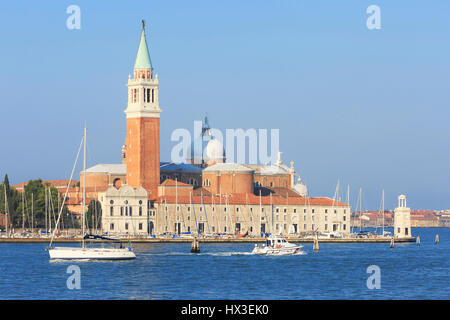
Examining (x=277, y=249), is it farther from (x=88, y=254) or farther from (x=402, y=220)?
(x=402, y=220)

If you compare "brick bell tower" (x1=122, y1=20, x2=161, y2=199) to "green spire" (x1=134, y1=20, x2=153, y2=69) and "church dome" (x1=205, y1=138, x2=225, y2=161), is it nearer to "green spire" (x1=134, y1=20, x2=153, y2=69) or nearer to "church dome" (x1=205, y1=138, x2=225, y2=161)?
"green spire" (x1=134, y1=20, x2=153, y2=69)

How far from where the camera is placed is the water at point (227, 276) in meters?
36.1

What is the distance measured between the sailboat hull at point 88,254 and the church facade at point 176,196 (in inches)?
1140

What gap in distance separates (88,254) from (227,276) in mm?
9499

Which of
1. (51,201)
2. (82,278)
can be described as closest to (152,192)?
(51,201)

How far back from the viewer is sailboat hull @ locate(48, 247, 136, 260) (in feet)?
166

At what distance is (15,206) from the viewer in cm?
8669

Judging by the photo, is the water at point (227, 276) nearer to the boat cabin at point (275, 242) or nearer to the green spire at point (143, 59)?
the boat cabin at point (275, 242)

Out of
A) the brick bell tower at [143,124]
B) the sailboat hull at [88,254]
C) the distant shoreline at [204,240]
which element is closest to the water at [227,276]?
the sailboat hull at [88,254]

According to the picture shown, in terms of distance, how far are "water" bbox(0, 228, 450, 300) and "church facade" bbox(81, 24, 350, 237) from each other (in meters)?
22.1

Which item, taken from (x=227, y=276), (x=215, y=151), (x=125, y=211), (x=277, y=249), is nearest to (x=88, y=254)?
(x=227, y=276)
